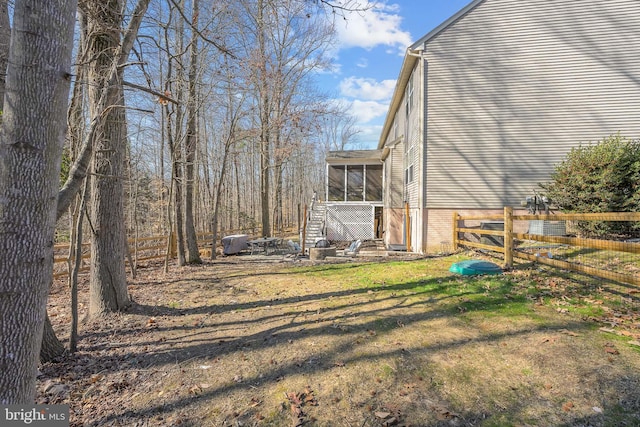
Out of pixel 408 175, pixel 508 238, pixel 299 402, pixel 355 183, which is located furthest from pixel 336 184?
pixel 299 402

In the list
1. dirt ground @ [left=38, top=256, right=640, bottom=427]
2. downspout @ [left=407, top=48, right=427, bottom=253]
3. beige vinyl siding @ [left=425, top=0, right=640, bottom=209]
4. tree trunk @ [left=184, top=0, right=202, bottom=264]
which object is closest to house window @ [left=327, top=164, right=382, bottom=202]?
downspout @ [left=407, top=48, right=427, bottom=253]

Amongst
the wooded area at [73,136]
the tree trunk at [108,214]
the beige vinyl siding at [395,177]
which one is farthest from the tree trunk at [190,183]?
the beige vinyl siding at [395,177]

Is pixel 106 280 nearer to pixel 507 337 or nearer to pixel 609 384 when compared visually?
pixel 507 337

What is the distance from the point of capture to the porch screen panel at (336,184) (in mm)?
18047

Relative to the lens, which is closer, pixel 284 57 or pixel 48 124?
pixel 48 124

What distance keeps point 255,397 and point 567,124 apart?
1170cm

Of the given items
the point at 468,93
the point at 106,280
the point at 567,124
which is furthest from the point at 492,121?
the point at 106,280

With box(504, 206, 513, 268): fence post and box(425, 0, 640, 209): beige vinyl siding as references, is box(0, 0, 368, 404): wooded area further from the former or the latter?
box(425, 0, 640, 209): beige vinyl siding

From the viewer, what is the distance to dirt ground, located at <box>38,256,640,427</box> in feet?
8.48

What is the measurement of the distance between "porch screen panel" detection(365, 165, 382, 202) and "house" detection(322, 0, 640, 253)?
7.06 m

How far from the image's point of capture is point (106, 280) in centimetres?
510

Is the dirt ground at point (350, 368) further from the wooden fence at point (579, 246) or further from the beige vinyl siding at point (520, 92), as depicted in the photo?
the beige vinyl siding at point (520, 92)

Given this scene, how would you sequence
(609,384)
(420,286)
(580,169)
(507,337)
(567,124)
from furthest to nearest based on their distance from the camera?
(567,124), (580,169), (420,286), (507,337), (609,384)

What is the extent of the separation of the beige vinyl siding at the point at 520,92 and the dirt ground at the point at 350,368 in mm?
6496
